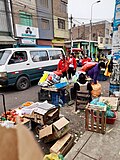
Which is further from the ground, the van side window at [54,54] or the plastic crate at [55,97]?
the van side window at [54,54]

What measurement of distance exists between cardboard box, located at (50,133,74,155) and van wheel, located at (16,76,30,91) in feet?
13.5

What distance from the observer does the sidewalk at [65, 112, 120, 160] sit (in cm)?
230

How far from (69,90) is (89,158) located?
2814 millimetres

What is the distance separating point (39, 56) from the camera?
7.13m

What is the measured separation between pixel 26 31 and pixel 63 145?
14989 millimetres

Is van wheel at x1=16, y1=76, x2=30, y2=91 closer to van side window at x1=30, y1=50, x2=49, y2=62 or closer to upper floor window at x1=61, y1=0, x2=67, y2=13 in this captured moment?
van side window at x1=30, y1=50, x2=49, y2=62

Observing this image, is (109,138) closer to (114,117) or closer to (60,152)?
(114,117)

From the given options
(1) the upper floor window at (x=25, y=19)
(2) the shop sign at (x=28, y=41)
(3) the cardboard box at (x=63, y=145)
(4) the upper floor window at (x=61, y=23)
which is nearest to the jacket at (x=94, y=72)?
(3) the cardboard box at (x=63, y=145)

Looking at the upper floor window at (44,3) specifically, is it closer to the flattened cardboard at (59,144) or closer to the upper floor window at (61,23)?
the upper floor window at (61,23)

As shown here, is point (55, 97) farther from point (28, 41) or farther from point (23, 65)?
point (28, 41)

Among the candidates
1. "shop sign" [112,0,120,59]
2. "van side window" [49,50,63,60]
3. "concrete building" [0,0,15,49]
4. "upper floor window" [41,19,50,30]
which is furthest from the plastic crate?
"upper floor window" [41,19,50,30]

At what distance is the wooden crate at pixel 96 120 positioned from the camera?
9.34 ft

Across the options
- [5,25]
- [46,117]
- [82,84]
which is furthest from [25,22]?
[46,117]

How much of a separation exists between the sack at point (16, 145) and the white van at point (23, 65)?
218 inches
